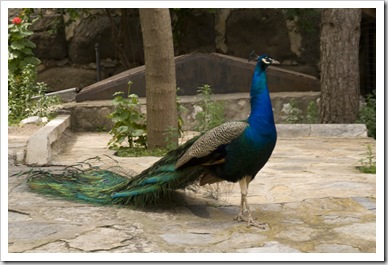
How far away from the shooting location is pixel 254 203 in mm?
4734

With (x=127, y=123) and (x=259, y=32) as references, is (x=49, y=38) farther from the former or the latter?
(x=127, y=123)

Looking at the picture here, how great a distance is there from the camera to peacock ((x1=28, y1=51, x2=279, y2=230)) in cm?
400

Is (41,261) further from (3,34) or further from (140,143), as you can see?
(140,143)

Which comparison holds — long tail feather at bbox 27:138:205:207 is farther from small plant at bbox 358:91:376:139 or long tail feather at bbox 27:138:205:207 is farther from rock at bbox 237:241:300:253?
small plant at bbox 358:91:376:139

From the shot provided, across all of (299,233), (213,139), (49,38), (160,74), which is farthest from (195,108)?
(299,233)

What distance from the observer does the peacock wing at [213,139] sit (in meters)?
4.02

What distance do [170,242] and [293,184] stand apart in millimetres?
1849

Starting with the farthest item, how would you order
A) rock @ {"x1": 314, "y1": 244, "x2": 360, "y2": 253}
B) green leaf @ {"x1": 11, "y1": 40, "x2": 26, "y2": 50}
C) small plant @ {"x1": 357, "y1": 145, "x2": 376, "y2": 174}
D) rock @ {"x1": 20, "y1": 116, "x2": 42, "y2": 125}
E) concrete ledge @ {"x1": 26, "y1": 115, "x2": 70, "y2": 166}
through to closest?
green leaf @ {"x1": 11, "y1": 40, "x2": 26, "y2": 50} < rock @ {"x1": 20, "y1": 116, "x2": 42, "y2": 125} < concrete ledge @ {"x1": 26, "y1": 115, "x2": 70, "y2": 166} < small plant @ {"x1": 357, "y1": 145, "x2": 376, "y2": 174} < rock @ {"x1": 314, "y1": 244, "x2": 360, "y2": 253}

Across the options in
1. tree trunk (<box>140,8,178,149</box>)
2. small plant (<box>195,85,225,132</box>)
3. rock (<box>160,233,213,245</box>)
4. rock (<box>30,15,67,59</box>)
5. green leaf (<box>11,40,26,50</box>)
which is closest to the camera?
rock (<box>160,233,213,245</box>)

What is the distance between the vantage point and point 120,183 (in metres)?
4.76

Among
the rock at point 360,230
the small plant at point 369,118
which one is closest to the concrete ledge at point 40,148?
the rock at point 360,230

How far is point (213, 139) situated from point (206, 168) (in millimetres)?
245

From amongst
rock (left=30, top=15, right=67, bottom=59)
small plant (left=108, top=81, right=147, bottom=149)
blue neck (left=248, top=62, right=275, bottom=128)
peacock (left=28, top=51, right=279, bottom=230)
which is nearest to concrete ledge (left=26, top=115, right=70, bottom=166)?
small plant (left=108, top=81, right=147, bottom=149)

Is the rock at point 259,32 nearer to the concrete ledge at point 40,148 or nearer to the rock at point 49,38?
the rock at point 49,38
